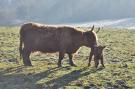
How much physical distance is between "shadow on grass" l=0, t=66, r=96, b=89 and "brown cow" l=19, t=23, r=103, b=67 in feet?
4.21

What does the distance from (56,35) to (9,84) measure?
3968mm

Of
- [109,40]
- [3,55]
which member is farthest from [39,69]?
[109,40]

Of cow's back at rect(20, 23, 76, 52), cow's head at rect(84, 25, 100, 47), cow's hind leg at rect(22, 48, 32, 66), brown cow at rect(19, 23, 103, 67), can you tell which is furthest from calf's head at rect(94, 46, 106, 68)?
cow's hind leg at rect(22, 48, 32, 66)

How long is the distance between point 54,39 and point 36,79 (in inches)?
122

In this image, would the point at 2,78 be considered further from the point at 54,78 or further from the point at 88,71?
the point at 88,71

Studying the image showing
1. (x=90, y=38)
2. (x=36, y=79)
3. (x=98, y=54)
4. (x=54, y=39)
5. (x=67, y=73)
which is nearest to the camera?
(x=36, y=79)

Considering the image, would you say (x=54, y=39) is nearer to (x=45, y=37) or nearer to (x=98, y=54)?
(x=45, y=37)

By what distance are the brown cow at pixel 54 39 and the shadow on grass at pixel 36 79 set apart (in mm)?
1284

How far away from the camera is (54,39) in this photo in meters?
20.8

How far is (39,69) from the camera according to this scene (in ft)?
64.9

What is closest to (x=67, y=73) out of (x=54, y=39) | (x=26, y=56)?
(x=54, y=39)

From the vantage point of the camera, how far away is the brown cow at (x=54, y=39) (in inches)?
813

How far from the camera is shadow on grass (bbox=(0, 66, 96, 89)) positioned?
17.2 metres

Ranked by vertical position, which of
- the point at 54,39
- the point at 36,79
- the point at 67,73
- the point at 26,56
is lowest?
the point at 36,79
